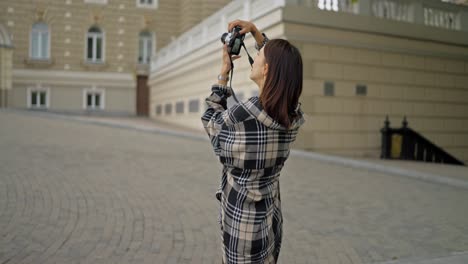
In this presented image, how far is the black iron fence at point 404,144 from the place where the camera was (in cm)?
1316

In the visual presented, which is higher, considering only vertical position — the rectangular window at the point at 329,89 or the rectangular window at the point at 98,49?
the rectangular window at the point at 98,49

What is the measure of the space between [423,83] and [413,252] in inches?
428

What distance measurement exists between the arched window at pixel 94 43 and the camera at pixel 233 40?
82.5ft

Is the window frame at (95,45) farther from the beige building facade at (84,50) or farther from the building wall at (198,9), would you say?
the building wall at (198,9)

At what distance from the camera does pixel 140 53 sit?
2678 centimetres

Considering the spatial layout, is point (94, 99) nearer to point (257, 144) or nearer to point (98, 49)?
point (98, 49)

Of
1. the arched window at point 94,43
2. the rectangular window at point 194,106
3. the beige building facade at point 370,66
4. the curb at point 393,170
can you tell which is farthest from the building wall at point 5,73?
the curb at point 393,170

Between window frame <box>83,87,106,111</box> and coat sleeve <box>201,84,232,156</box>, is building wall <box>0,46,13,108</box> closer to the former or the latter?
window frame <box>83,87,106,111</box>

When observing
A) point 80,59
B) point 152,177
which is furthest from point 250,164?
point 80,59

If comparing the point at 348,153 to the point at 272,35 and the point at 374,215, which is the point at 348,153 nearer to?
the point at 272,35

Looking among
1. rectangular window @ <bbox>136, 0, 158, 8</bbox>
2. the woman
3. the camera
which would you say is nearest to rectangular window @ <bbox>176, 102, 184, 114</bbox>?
rectangular window @ <bbox>136, 0, 158, 8</bbox>

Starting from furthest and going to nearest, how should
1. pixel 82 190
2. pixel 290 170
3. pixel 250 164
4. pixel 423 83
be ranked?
pixel 423 83 → pixel 290 170 → pixel 82 190 → pixel 250 164

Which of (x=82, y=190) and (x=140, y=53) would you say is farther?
(x=140, y=53)

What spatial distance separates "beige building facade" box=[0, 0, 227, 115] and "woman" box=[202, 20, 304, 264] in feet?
77.5
